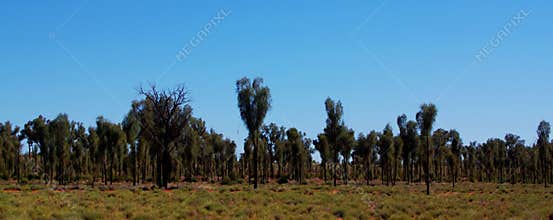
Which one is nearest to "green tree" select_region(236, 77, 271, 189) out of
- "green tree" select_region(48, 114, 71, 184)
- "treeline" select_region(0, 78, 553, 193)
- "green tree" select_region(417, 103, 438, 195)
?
"treeline" select_region(0, 78, 553, 193)

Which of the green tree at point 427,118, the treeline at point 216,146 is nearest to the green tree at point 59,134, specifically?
the treeline at point 216,146

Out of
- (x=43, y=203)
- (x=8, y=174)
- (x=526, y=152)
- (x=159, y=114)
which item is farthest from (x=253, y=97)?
(x=526, y=152)

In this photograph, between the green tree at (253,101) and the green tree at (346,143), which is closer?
the green tree at (253,101)

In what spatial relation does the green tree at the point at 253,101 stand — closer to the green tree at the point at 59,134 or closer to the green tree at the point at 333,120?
the green tree at the point at 333,120

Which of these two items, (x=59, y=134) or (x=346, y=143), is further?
(x=346, y=143)

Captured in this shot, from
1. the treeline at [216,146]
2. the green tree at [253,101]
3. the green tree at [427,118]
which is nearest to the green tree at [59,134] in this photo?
the treeline at [216,146]

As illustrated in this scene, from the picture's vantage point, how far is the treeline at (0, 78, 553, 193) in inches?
1767

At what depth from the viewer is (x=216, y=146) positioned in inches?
3391

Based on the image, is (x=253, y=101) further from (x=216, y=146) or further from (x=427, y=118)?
(x=216, y=146)

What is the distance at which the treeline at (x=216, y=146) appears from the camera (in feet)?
147

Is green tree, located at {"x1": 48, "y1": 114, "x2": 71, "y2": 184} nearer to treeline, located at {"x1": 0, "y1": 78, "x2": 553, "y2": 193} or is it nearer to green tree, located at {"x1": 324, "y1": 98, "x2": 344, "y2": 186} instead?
treeline, located at {"x1": 0, "y1": 78, "x2": 553, "y2": 193}

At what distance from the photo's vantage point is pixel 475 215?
22.2 meters

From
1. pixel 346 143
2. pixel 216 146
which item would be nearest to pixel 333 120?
pixel 346 143

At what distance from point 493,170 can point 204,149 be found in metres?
62.0
